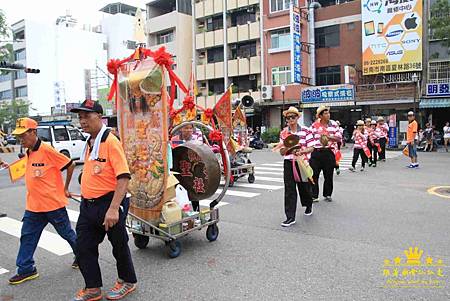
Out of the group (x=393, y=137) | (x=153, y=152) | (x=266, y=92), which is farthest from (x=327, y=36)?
(x=153, y=152)

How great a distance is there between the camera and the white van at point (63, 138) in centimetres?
1655

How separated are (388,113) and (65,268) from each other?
948 inches

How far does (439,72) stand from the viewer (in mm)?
23156

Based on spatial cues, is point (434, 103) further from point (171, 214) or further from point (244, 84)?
point (171, 214)

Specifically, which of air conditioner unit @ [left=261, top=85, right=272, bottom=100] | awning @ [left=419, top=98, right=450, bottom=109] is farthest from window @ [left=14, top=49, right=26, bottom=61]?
awning @ [left=419, top=98, right=450, bottom=109]

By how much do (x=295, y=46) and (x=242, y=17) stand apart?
780cm

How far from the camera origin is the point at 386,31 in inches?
939

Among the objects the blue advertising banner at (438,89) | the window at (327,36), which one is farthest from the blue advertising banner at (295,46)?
the blue advertising banner at (438,89)

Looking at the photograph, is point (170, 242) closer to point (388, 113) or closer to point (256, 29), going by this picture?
point (388, 113)

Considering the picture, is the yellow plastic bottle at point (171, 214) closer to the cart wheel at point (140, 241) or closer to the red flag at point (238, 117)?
the cart wheel at point (140, 241)

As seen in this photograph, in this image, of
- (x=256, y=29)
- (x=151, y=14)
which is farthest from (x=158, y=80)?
(x=151, y=14)

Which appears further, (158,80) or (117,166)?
(158,80)

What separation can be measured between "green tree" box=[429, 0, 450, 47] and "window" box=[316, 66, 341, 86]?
24.7 feet

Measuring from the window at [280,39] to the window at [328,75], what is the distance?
9.71ft
